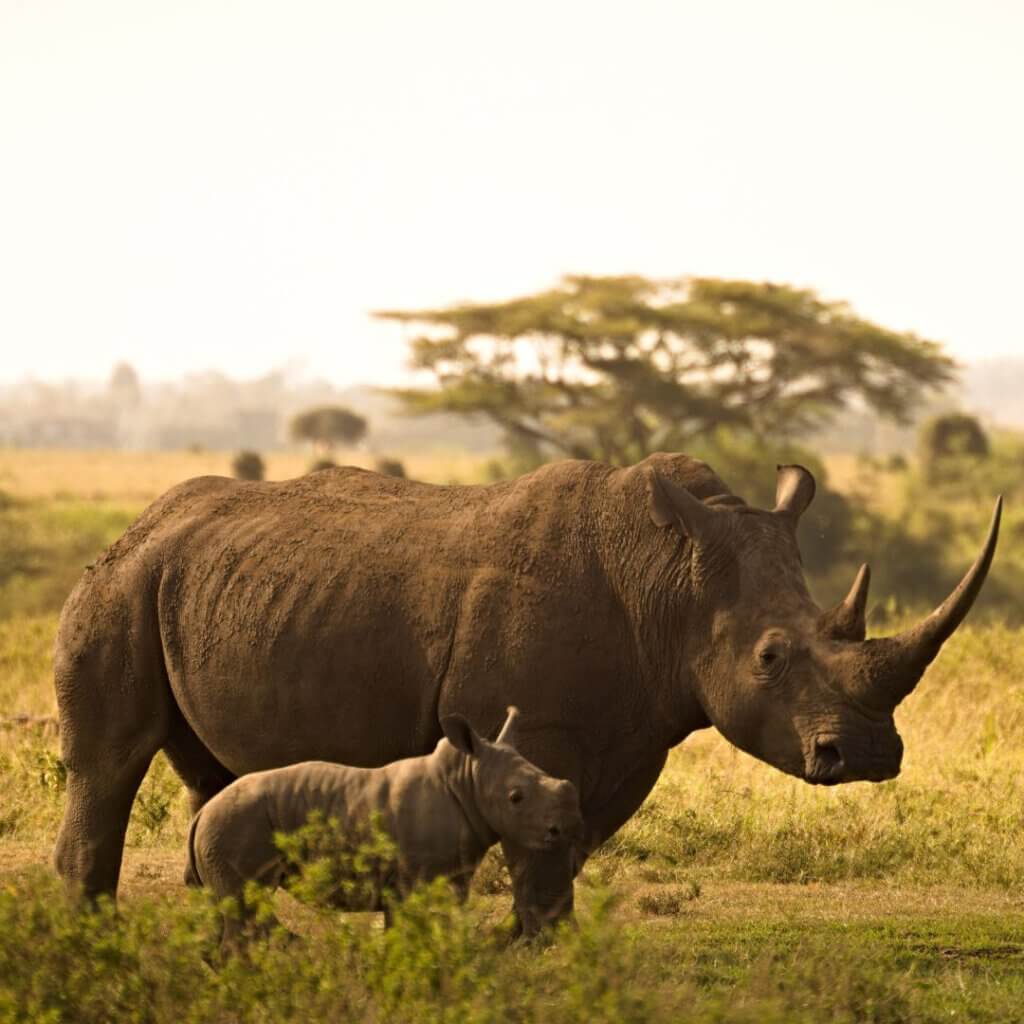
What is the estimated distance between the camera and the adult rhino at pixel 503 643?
277 inches

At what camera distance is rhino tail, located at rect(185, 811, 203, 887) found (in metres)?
6.72

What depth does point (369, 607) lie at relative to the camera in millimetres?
7516

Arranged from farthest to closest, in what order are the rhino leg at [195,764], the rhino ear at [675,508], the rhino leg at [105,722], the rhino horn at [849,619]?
the rhino leg at [195,764], the rhino leg at [105,722], the rhino ear at [675,508], the rhino horn at [849,619]

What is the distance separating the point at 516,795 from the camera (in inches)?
250

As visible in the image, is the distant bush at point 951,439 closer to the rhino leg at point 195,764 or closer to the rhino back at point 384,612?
the rhino leg at point 195,764

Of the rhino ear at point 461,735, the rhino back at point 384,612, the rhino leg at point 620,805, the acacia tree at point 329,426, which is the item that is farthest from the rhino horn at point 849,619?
the acacia tree at point 329,426

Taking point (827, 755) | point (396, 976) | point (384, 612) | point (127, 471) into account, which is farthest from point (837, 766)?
point (127, 471)

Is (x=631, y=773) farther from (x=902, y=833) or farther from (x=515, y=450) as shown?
(x=515, y=450)

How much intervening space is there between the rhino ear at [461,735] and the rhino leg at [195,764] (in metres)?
2.09

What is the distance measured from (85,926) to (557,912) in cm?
151

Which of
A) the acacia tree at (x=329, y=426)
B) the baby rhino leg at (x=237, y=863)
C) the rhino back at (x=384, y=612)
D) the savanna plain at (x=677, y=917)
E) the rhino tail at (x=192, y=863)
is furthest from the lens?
the acacia tree at (x=329, y=426)

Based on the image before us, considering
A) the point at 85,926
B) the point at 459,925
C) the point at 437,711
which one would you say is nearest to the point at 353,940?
the point at 459,925

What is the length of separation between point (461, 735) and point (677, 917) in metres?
2.80

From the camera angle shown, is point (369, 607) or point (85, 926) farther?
point (369, 607)
